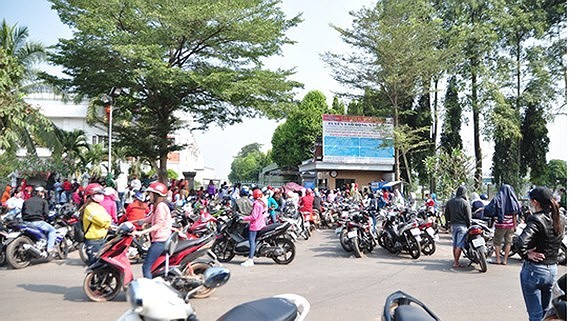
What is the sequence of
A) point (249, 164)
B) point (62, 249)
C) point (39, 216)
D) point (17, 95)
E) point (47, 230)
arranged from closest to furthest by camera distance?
1. point (47, 230)
2. point (39, 216)
3. point (62, 249)
4. point (17, 95)
5. point (249, 164)

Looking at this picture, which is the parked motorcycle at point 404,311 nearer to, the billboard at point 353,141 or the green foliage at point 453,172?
the green foliage at point 453,172

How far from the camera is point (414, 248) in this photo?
966 centimetres

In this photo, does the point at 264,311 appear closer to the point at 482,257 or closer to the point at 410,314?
the point at 410,314

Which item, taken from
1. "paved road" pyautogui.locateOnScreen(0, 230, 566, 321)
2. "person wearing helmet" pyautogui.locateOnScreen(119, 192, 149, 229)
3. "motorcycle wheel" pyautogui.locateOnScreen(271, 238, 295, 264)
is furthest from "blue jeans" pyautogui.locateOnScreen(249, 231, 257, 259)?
"person wearing helmet" pyautogui.locateOnScreen(119, 192, 149, 229)

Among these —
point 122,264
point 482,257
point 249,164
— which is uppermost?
point 249,164

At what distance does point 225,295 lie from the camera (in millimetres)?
6332

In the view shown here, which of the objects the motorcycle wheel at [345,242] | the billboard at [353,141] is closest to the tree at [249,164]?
the billboard at [353,141]

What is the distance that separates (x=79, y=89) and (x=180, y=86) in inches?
198

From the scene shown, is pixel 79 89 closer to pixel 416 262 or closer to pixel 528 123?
pixel 416 262

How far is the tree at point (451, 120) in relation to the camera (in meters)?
28.4

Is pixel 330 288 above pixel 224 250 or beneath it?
beneath

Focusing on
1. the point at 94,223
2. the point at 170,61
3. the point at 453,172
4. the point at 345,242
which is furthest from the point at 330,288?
the point at 170,61

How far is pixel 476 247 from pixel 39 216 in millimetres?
8651

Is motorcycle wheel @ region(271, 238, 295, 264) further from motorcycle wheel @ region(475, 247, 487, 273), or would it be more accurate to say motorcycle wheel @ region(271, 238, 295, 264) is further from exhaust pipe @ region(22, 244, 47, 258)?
exhaust pipe @ region(22, 244, 47, 258)
